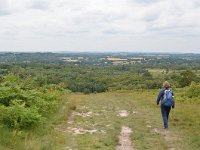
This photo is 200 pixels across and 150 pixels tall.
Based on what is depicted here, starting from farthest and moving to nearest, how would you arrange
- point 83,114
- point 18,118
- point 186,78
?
1. point 186,78
2. point 83,114
3. point 18,118

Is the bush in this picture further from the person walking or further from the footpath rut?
the person walking

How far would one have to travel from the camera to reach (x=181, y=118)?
16781 mm

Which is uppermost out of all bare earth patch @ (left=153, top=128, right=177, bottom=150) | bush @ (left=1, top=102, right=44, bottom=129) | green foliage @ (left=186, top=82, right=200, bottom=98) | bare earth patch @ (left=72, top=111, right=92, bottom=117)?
bush @ (left=1, top=102, right=44, bottom=129)

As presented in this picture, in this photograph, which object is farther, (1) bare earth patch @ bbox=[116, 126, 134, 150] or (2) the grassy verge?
(1) bare earth patch @ bbox=[116, 126, 134, 150]

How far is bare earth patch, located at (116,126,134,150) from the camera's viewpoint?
421 inches

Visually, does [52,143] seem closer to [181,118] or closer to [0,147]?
[0,147]

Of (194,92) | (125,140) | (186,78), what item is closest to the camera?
(125,140)

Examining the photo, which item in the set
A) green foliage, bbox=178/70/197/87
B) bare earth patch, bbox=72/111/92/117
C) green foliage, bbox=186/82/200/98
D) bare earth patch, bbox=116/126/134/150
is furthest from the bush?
green foliage, bbox=178/70/197/87

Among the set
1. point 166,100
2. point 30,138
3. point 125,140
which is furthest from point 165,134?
point 30,138

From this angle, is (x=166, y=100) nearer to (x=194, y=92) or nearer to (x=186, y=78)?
(x=194, y=92)

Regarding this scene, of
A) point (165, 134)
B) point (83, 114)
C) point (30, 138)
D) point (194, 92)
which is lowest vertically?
point (194, 92)

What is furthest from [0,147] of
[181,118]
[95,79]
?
[95,79]

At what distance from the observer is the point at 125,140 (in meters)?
11.7

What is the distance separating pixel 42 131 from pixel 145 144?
3467 mm
